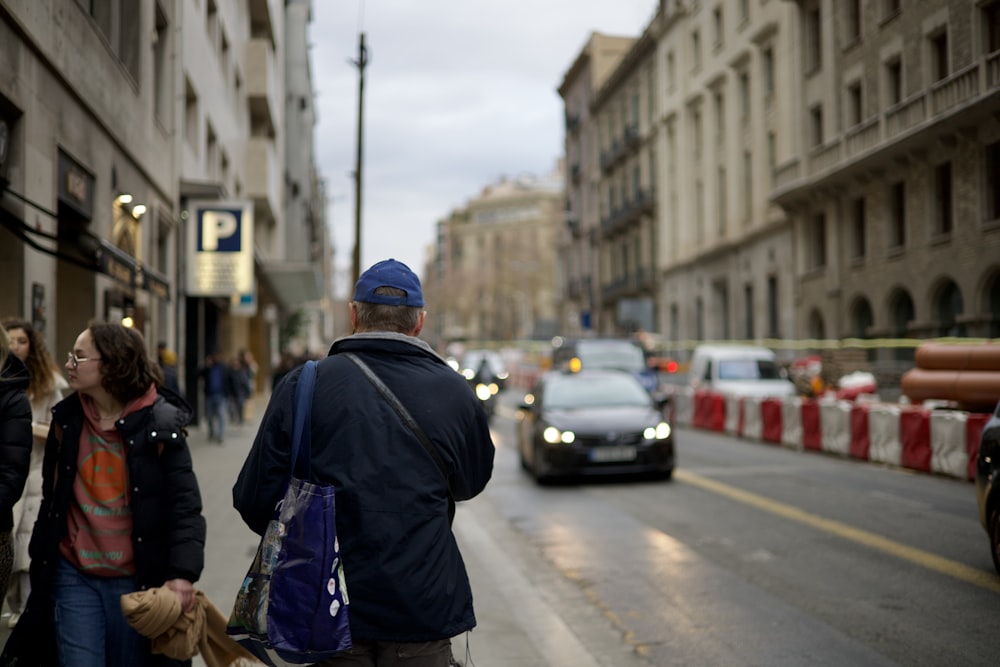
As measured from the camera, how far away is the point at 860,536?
9.79 m

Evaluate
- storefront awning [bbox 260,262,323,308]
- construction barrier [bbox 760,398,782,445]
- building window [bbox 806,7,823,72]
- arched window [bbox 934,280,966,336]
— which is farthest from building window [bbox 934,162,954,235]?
storefront awning [bbox 260,262,323,308]

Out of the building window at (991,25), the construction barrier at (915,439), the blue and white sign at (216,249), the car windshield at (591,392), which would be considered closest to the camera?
the construction barrier at (915,439)

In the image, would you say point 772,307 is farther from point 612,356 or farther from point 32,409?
point 32,409

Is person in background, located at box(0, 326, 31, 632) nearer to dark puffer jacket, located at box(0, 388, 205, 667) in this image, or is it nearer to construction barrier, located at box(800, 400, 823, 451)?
dark puffer jacket, located at box(0, 388, 205, 667)

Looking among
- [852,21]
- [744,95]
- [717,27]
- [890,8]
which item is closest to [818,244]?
[852,21]

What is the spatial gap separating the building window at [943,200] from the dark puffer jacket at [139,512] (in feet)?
82.9

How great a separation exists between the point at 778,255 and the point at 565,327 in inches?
1724

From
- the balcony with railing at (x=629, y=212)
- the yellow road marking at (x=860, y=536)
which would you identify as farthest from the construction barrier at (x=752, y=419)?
the balcony with railing at (x=629, y=212)

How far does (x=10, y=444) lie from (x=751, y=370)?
76.3 feet

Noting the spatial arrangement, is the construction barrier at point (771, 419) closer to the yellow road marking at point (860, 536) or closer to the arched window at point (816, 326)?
the yellow road marking at point (860, 536)

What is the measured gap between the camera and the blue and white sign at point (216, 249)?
800 inches

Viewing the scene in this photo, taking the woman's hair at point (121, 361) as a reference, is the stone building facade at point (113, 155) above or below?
above

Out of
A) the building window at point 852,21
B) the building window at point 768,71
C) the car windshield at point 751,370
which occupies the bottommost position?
the car windshield at point 751,370

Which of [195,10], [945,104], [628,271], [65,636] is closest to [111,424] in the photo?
[65,636]
